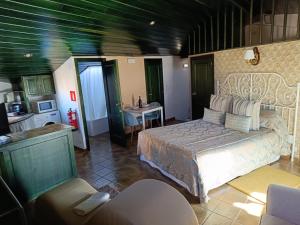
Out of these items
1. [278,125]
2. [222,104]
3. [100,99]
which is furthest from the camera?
[100,99]

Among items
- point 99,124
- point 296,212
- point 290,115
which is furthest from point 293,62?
point 99,124

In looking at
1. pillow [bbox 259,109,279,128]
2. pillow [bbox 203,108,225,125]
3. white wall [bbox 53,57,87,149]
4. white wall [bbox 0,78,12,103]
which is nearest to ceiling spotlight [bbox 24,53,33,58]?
white wall [bbox 53,57,87,149]

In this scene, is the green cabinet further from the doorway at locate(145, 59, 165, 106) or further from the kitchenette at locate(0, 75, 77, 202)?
the doorway at locate(145, 59, 165, 106)

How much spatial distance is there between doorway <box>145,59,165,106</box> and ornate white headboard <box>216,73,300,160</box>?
Result: 7.58 feet

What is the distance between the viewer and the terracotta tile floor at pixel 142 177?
241cm

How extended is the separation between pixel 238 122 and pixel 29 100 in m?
4.90

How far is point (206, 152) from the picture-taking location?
9.14 ft

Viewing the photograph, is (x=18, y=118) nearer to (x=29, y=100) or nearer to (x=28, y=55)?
(x=29, y=100)

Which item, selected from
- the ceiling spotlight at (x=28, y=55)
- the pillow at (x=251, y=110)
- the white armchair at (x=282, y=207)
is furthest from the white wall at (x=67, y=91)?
the white armchair at (x=282, y=207)

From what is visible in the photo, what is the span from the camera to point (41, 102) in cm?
502

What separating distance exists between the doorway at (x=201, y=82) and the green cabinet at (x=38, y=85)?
3.78 meters

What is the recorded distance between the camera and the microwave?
5.00 metres

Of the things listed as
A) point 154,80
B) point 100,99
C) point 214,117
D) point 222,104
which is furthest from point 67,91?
point 222,104

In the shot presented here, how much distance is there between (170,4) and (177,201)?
2.97 m
